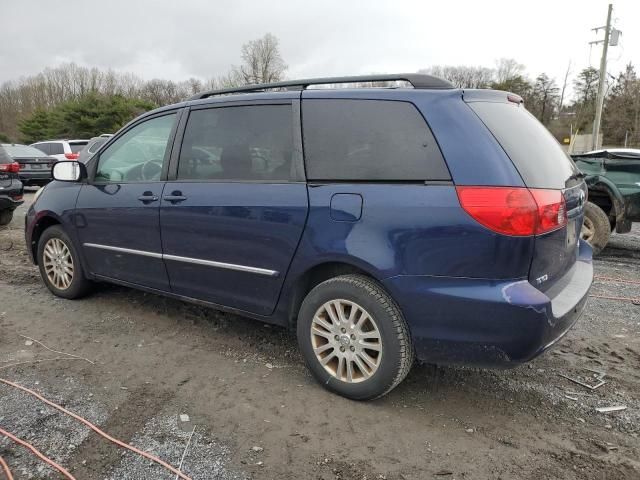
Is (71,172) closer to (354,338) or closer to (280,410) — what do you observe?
(280,410)

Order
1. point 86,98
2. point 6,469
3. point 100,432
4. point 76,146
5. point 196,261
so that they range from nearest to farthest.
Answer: point 6,469 < point 100,432 < point 196,261 < point 76,146 < point 86,98

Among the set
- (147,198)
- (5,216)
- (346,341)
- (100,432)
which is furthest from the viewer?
(5,216)

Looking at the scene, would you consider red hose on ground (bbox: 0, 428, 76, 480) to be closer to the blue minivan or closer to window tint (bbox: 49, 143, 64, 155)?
the blue minivan

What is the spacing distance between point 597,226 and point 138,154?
5793mm

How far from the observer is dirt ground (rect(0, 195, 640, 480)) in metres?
2.33

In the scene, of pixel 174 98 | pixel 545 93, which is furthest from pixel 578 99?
pixel 174 98

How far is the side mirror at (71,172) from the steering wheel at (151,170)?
671mm

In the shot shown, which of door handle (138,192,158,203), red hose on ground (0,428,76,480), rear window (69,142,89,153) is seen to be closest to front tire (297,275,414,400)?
red hose on ground (0,428,76,480)

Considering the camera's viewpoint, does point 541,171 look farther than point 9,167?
No

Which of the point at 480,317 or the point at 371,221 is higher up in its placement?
the point at 371,221

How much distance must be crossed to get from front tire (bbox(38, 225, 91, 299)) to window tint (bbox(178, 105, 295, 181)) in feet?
5.35

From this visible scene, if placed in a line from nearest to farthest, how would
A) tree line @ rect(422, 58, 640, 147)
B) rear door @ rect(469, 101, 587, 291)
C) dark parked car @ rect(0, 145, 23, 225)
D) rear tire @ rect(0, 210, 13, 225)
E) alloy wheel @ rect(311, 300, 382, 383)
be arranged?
rear door @ rect(469, 101, 587, 291) < alloy wheel @ rect(311, 300, 382, 383) < dark parked car @ rect(0, 145, 23, 225) < rear tire @ rect(0, 210, 13, 225) < tree line @ rect(422, 58, 640, 147)

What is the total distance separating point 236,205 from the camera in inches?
125

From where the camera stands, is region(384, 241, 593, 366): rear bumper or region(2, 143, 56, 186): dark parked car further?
region(2, 143, 56, 186): dark parked car
